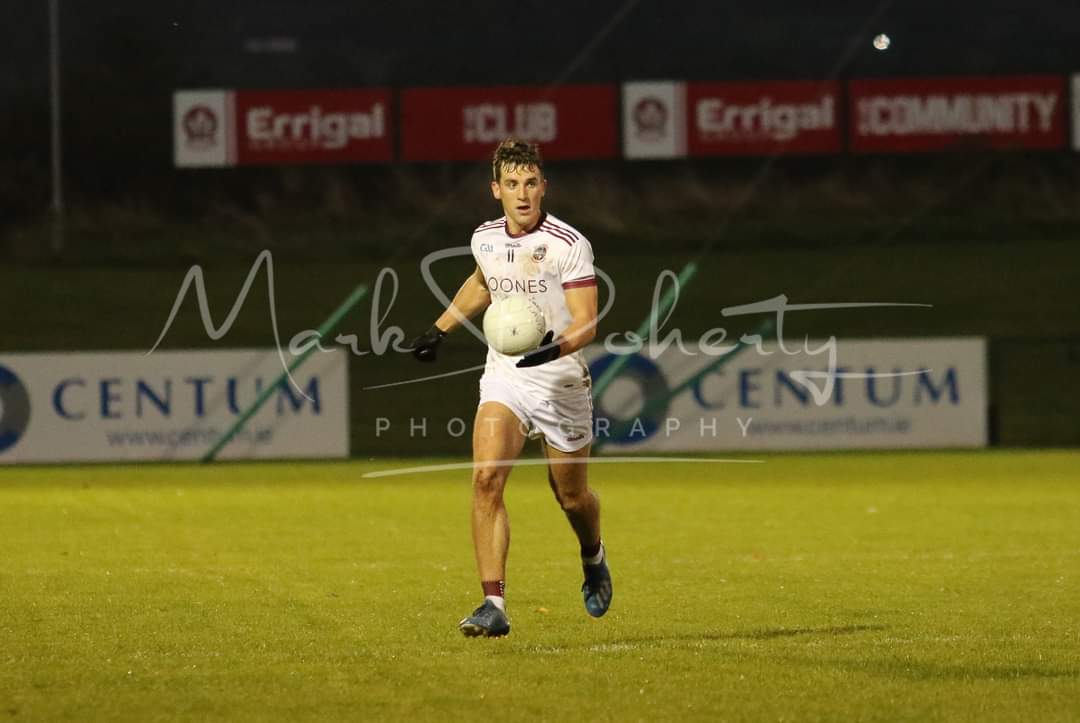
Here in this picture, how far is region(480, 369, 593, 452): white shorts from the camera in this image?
9.07m

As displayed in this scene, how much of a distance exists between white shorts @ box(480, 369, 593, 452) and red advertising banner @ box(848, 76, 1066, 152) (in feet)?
120

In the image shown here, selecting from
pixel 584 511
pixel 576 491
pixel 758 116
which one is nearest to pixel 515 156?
pixel 576 491

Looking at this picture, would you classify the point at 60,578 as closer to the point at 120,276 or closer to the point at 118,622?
the point at 118,622

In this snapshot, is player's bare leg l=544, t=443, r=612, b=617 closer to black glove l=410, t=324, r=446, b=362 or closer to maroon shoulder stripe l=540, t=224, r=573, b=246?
black glove l=410, t=324, r=446, b=362

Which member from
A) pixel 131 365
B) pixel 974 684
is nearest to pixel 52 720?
pixel 974 684

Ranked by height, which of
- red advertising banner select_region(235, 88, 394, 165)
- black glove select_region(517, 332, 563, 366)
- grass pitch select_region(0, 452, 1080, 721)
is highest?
red advertising banner select_region(235, 88, 394, 165)

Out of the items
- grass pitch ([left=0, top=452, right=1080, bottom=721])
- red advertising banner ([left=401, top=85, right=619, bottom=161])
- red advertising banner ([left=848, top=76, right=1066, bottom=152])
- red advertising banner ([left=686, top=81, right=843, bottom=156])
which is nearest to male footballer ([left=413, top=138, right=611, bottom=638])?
grass pitch ([left=0, top=452, right=1080, bottom=721])

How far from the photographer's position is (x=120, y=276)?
39.5 meters

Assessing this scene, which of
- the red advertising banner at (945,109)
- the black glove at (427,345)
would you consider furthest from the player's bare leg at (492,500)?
the red advertising banner at (945,109)

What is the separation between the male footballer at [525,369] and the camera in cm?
884

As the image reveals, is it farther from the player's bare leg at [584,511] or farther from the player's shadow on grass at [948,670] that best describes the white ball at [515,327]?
the player's shadow on grass at [948,670]

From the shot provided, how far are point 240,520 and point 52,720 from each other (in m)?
8.42

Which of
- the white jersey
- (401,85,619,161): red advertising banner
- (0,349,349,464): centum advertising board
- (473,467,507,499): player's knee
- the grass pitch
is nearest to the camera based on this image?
the grass pitch

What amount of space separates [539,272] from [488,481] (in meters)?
0.98
